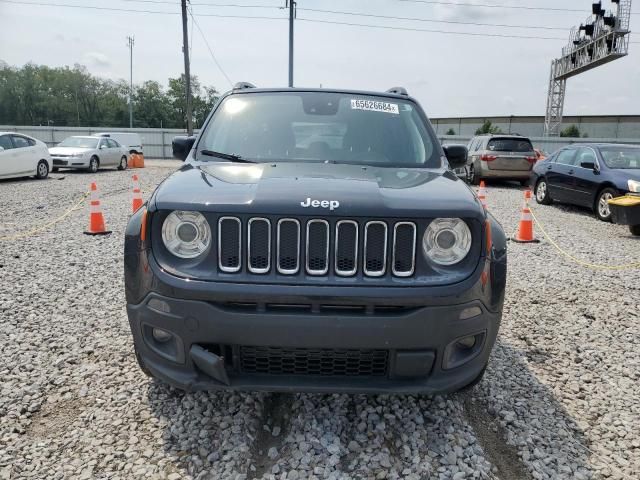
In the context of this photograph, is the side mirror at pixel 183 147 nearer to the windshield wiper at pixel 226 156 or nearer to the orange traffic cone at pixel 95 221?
the windshield wiper at pixel 226 156

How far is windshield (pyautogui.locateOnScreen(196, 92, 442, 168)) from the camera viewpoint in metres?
3.39

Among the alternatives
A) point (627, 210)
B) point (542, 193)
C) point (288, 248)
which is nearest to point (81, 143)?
point (542, 193)

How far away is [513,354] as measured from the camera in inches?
149

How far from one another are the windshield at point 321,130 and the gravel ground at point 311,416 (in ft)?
4.97

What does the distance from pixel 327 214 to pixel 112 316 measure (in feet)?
9.14

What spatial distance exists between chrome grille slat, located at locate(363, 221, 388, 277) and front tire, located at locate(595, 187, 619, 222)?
374 inches

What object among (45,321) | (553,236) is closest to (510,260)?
(553,236)

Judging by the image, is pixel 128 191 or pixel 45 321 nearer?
pixel 45 321

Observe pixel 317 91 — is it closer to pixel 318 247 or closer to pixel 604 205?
pixel 318 247

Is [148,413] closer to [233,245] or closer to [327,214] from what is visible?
[233,245]

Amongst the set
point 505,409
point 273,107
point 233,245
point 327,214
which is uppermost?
point 273,107

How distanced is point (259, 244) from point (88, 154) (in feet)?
64.6

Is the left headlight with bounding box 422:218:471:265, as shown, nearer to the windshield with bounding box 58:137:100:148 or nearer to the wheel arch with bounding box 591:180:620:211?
the wheel arch with bounding box 591:180:620:211

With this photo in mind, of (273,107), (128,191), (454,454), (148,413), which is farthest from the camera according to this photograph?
(128,191)
